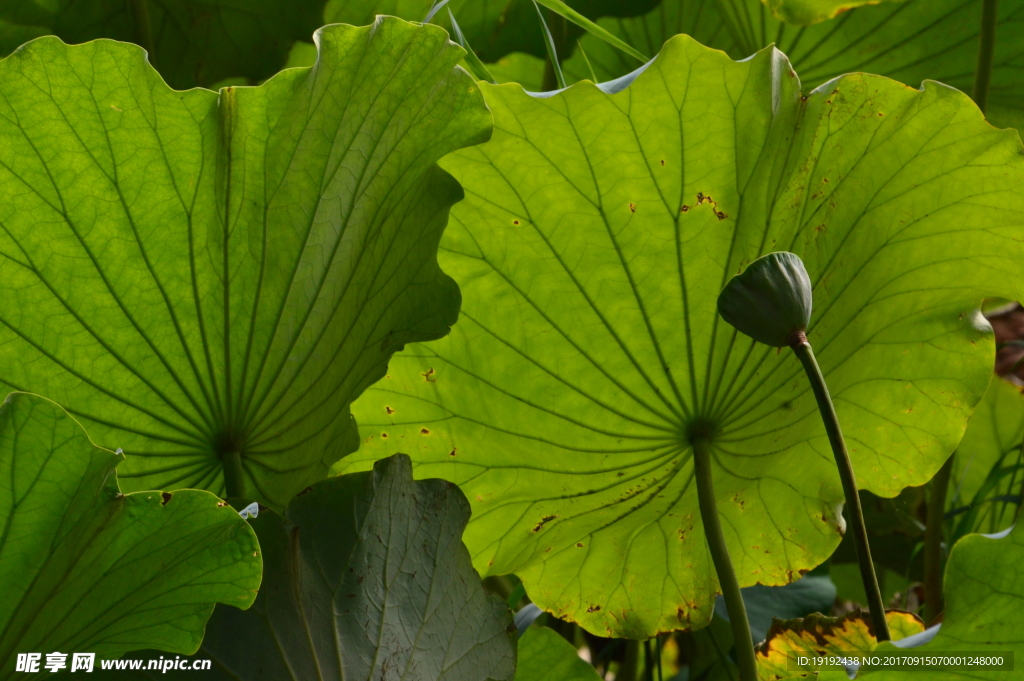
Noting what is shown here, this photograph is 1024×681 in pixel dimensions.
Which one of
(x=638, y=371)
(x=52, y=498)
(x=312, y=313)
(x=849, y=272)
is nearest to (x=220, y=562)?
(x=52, y=498)

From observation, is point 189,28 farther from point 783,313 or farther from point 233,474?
point 783,313

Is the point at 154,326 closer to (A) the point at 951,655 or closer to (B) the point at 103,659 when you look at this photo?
(B) the point at 103,659

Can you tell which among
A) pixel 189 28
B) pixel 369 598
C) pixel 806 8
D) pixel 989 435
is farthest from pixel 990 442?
pixel 189 28

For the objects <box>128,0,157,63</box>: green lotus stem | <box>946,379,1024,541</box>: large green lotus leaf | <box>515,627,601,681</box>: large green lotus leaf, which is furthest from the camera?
<box>946,379,1024,541</box>: large green lotus leaf

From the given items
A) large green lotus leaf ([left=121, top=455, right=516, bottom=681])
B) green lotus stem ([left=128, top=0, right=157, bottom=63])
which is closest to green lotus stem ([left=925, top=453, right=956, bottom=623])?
large green lotus leaf ([left=121, top=455, right=516, bottom=681])

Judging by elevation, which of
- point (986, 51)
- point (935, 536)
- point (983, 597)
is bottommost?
point (983, 597)

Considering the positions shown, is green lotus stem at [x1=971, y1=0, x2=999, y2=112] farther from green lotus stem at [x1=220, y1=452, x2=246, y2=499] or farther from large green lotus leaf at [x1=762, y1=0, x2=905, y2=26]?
green lotus stem at [x1=220, y1=452, x2=246, y2=499]
